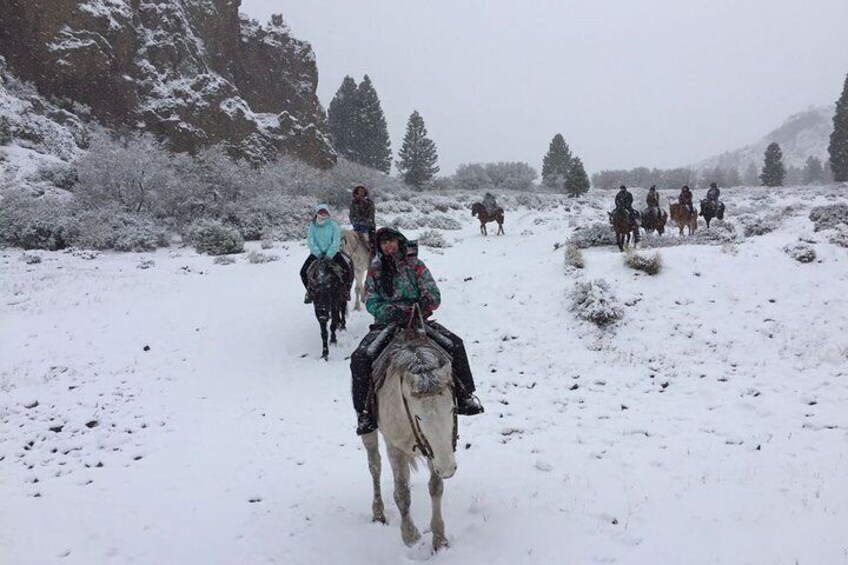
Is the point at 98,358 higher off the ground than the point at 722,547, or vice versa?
the point at 98,358

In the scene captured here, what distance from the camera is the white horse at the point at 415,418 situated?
3732mm

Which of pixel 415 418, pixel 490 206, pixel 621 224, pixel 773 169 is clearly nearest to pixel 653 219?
pixel 621 224

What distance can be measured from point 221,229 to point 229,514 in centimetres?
1620

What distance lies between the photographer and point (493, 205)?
83.1ft

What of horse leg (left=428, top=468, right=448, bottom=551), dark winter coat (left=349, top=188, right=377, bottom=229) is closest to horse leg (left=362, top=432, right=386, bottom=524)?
horse leg (left=428, top=468, right=448, bottom=551)

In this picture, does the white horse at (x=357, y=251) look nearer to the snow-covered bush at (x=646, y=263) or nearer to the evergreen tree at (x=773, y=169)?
the snow-covered bush at (x=646, y=263)

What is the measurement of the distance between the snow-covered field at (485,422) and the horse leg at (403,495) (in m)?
0.18

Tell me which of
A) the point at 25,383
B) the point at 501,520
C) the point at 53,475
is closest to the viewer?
the point at 501,520

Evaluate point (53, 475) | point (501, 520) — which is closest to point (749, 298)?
point (501, 520)

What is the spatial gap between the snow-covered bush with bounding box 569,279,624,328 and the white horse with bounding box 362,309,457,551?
704 cm

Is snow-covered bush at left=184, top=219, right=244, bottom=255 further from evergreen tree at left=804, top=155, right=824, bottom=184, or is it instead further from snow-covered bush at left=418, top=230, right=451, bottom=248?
evergreen tree at left=804, top=155, right=824, bottom=184

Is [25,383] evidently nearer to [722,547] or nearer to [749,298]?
[722,547]

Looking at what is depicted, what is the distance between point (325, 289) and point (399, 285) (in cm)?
525

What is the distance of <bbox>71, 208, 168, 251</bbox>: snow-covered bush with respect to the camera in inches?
718
